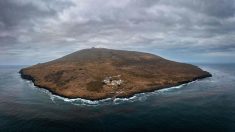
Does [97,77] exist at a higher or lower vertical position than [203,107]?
higher

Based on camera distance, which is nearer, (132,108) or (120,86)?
(132,108)

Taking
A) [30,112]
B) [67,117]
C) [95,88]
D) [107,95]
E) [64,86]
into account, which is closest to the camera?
[67,117]

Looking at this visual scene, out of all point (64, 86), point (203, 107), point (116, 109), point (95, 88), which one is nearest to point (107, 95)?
point (95, 88)

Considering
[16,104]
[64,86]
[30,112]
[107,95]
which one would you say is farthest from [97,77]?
[30,112]

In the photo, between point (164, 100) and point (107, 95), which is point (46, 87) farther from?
point (164, 100)

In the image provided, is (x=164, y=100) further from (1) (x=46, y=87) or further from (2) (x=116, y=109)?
(1) (x=46, y=87)

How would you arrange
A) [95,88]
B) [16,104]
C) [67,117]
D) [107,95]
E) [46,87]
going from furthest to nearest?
[46,87] → [95,88] → [107,95] → [16,104] → [67,117]
